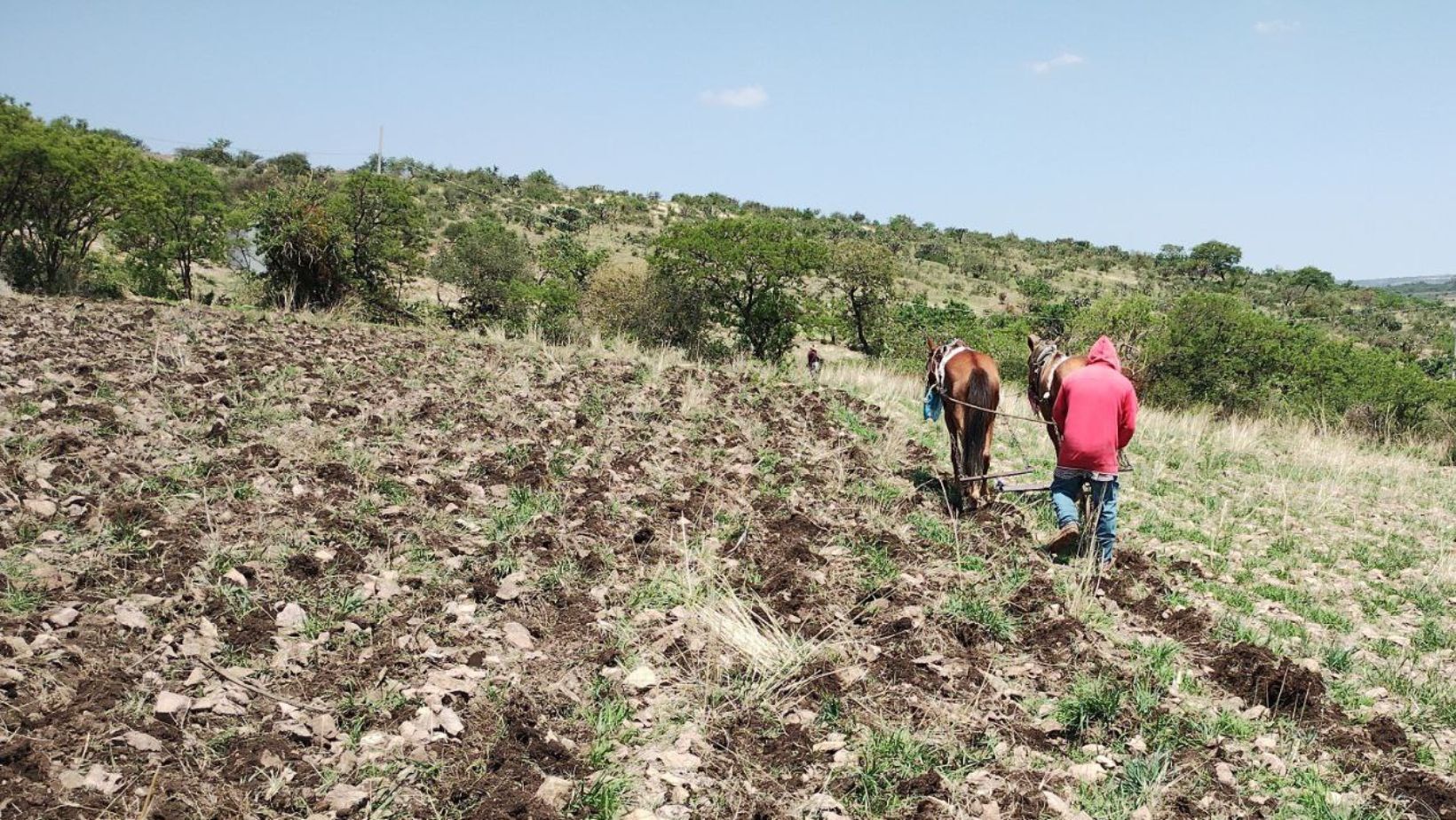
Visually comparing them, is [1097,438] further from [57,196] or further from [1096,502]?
[57,196]

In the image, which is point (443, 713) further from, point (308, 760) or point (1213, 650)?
point (1213, 650)

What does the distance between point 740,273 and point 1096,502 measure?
64.0ft

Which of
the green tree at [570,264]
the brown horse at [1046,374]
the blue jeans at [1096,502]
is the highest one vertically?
the green tree at [570,264]

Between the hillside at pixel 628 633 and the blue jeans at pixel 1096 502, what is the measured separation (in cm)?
41

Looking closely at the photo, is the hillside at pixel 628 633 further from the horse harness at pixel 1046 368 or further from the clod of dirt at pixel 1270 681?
the horse harness at pixel 1046 368

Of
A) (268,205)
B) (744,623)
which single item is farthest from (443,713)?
(268,205)

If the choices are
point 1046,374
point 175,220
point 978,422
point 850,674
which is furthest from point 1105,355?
point 175,220

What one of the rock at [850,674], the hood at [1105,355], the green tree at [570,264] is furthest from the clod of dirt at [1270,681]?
the green tree at [570,264]

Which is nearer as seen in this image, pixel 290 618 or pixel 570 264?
pixel 290 618

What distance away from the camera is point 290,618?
4262 mm

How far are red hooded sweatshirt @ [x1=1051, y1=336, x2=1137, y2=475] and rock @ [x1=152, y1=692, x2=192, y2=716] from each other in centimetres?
585

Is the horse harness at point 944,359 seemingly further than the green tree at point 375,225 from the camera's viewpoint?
No

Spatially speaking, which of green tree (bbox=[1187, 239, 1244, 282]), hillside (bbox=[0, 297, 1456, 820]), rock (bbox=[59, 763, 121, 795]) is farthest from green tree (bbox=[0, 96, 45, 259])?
green tree (bbox=[1187, 239, 1244, 282])

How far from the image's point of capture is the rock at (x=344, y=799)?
3.09m
